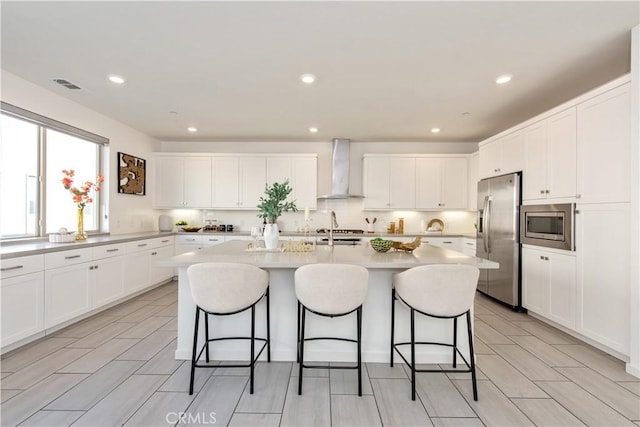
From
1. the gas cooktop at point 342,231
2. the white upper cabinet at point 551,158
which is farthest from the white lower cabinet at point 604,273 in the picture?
the gas cooktop at point 342,231

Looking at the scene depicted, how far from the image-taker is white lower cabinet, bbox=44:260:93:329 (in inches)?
112

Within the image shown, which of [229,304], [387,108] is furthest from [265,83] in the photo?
[229,304]

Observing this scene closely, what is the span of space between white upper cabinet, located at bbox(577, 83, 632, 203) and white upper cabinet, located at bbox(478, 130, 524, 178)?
33.1 inches

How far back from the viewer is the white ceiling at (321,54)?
2084mm

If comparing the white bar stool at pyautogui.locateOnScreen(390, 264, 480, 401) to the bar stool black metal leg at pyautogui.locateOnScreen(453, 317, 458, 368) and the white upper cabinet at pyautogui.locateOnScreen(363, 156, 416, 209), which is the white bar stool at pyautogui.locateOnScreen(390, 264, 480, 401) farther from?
the white upper cabinet at pyautogui.locateOnScreen(363, 156, 416, 209)

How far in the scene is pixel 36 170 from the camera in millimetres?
3381

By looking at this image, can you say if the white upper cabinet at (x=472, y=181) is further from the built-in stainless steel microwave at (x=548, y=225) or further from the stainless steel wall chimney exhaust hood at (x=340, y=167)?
the stainless steel wall chimney exhaust hood at (x=340, y=167)

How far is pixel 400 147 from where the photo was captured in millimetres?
5723

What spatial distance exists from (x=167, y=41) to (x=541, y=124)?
382cm

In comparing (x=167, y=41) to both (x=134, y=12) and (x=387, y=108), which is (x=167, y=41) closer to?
(x=134, y=12)

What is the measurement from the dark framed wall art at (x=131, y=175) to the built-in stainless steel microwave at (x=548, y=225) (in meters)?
5.57

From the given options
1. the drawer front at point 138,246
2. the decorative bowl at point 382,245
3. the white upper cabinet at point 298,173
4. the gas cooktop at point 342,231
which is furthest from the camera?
the white upper cabinet at point 298,173

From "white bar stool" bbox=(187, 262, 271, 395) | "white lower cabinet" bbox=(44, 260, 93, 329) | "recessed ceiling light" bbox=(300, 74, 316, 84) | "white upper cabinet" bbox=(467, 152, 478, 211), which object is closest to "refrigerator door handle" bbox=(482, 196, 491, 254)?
"white upper cabinet" bbox=(467, 152, 478, 211)

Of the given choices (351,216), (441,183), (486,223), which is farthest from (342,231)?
(486,223)
